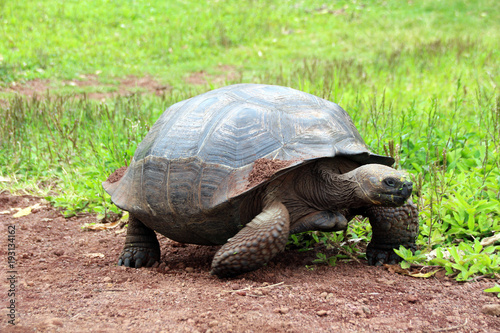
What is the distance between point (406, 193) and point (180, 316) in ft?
4.55

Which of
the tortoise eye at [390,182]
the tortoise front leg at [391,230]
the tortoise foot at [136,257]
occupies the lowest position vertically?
the tortoise foot at [136,257]

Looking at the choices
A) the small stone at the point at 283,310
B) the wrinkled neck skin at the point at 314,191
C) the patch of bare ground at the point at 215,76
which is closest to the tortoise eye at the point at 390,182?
the wrinkled neck skin at the point at 314,191

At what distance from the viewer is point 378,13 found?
1623 centimetres

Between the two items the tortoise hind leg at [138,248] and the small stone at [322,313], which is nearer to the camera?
the small stone at [322,313]

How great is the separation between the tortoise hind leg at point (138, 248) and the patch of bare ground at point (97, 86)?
563cm

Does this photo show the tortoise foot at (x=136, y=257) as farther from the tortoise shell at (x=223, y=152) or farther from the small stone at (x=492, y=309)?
the small stone at (x=492, y=309)

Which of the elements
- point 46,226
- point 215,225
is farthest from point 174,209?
point 46,226

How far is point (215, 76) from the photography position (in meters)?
10.8

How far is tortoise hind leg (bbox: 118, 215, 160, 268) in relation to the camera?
3510mm

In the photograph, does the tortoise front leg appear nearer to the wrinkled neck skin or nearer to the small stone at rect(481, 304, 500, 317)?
the wrinkled neck skin

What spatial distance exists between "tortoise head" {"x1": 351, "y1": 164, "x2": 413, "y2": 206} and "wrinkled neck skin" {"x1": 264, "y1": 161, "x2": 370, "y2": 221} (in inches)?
3.1

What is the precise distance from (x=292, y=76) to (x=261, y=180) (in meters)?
6.16

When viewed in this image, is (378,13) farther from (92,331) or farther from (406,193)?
(92,331)

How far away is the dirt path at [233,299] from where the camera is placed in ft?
7.01
